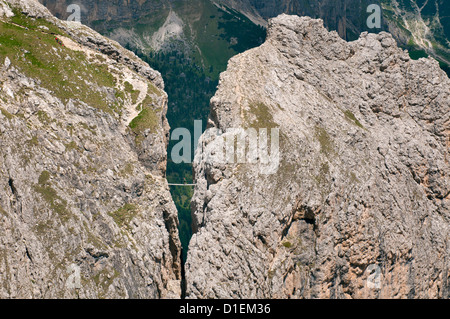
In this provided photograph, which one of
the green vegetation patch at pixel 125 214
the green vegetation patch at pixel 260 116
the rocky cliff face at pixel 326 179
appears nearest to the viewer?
the rocky cliff face at pixel 326 179

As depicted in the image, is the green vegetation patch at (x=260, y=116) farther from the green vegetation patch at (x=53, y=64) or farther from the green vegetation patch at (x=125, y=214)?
the green vegetation patch at (x=53, y=64)

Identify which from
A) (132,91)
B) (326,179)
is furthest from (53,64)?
(326,179)

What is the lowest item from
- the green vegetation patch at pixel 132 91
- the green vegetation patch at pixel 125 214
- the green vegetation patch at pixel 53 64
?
the green vegetation patch at pixel 125 214

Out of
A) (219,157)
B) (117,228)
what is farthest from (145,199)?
(219,157)

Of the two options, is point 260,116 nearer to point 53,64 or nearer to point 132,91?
point 132,91

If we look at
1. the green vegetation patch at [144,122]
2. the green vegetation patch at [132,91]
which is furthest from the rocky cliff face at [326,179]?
the green vegetation patch at [132,91]

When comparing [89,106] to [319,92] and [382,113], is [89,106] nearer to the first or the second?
[319,92]

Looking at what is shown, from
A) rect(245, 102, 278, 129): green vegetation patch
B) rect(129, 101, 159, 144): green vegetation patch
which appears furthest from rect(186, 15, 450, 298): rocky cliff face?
rect(129, 101, 159, 144): green vegetation patch
